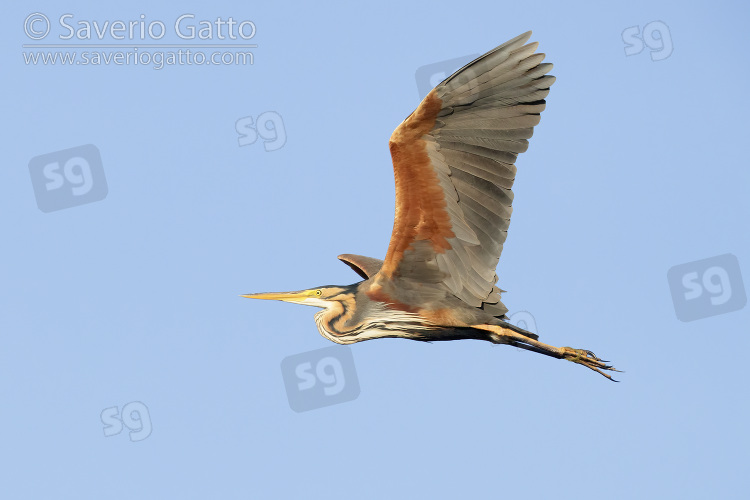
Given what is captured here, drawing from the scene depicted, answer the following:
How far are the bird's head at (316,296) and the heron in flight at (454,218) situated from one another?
0.01 m

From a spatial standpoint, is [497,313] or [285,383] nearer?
[497,313]

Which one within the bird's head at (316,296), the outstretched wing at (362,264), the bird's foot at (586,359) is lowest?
the bird's foot at (586,359)

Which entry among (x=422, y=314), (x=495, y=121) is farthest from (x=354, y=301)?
(x=495, y=121)

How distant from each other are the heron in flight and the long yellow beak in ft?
0.05

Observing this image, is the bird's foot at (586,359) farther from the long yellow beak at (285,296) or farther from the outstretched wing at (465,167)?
the long yellow beak at (285,296)

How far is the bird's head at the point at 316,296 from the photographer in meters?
11.8

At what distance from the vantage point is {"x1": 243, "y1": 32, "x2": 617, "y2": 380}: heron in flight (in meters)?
10.8

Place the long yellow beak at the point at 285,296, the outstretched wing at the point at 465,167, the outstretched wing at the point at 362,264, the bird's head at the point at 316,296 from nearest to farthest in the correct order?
1. the outstretched wing at the point at 465,167
2. the bird's head at the point at 316,296
3. the long yellow beak at the point at 285,296
4. the outstretched wing at the point at 362,264

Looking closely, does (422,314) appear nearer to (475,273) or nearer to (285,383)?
(475,273)

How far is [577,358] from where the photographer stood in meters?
11.6

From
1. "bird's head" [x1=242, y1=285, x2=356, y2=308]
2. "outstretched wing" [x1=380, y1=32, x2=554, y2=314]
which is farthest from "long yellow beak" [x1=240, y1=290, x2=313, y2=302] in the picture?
"outstretched wing" [x1=380, y1=32, x2=554, y2=314]

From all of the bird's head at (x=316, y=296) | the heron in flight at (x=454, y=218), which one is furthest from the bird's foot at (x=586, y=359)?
the bird's head at (x=316, y=296)

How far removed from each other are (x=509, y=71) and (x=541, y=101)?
0.46m

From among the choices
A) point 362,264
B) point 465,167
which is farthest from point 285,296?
point 465,167
